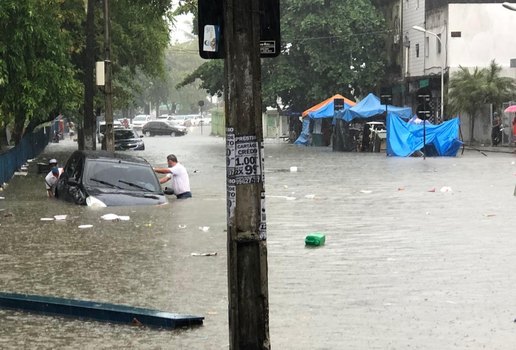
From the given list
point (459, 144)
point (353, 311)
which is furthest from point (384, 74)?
point (353, 311)

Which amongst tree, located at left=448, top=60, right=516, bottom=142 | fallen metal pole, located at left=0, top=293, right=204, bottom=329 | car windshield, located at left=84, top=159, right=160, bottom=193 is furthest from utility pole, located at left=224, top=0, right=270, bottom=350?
tree, located at left=448, top=60, right=516, bottom=142

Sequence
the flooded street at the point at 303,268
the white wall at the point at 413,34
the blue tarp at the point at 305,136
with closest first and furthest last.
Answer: the flooded street at the point at 303,268
the white wall at the point at 413,34
the blue tarp at the point at 305,136

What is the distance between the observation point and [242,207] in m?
6.62

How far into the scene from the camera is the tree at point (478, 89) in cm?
4878

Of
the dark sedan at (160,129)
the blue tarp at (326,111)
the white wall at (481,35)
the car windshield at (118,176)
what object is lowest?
the dark sedan at (160,129)

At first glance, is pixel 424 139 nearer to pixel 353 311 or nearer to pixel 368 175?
pixel 368 175

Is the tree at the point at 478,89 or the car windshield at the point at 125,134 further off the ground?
the tree at the point at 478,89

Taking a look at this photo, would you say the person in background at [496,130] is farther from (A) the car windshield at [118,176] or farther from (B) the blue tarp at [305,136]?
(A) the car windshield at [118,176]

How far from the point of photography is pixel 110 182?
2100cm

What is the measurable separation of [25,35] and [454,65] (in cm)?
3249

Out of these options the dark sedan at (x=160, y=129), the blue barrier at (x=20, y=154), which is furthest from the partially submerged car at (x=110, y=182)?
the dark sedan at (x=160, y=129)

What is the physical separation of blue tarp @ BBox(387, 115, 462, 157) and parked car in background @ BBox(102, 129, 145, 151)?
633 inches

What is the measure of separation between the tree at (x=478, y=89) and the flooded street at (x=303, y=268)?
82.1ft

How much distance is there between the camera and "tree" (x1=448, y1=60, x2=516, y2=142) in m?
48.8
